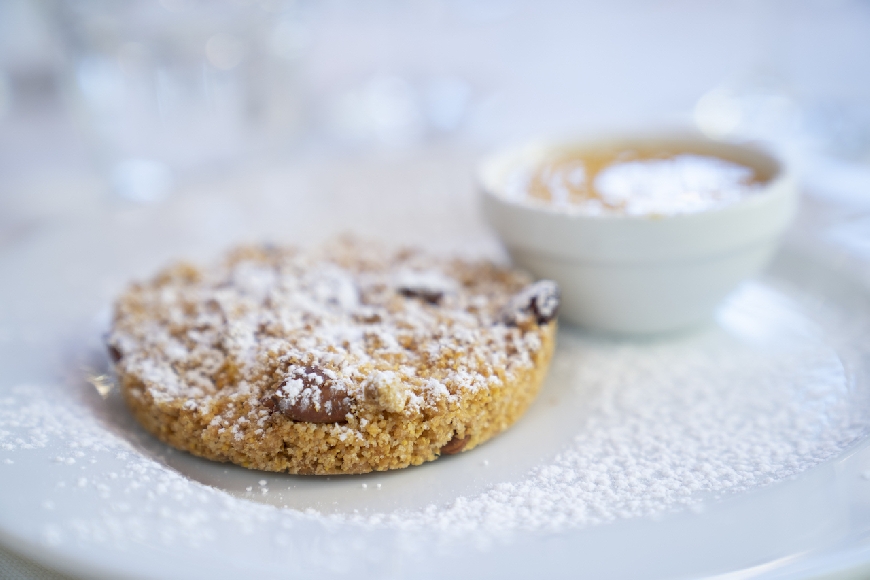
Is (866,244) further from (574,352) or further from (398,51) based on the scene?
(398,51)

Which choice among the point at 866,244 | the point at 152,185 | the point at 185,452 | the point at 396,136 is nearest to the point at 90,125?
the point at 152,185

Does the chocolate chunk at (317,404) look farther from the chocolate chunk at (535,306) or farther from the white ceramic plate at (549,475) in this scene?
the chocolate chunk at (535,306)

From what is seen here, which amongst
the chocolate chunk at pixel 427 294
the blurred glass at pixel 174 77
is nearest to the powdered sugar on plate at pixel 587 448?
the chocolate chunk at pixel 427 294

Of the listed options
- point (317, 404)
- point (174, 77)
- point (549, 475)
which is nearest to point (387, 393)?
point (317, 404)

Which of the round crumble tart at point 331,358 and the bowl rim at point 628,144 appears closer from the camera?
the round crumble tart at point 331,358

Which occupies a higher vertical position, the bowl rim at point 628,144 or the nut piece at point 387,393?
the bowl rim at point 628,144

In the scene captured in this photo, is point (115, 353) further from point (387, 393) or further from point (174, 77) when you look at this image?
point (174, 77)

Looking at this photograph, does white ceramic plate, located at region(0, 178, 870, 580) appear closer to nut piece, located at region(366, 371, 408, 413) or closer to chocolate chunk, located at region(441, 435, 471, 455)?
chocolate chunk, located at region(441, 435, 471, 455)

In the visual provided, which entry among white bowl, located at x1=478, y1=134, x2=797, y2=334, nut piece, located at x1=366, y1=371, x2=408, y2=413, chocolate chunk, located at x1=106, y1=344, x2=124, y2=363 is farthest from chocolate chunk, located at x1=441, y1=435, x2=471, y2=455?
chocolate chunk, located at x1=106, y1=344, x2=124, y2=363
